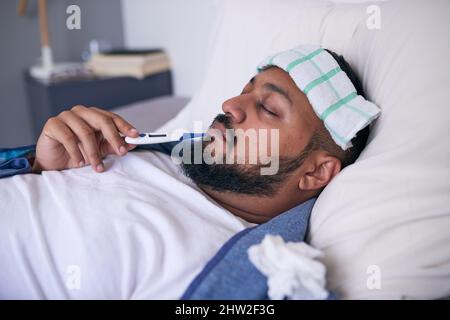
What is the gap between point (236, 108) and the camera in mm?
652

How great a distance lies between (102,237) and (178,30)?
874 millimetres

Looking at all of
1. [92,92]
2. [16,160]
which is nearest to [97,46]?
[92,92]

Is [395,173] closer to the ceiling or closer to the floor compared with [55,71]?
closer to the floor

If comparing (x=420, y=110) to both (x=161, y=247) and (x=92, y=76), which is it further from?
(x=92, y=76)

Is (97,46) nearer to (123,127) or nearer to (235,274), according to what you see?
(123,127)

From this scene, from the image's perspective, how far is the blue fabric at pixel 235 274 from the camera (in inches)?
18.7

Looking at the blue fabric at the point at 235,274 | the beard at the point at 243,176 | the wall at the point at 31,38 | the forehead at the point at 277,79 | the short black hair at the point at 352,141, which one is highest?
the wall at the point at 31,38

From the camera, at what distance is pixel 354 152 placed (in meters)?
0.69

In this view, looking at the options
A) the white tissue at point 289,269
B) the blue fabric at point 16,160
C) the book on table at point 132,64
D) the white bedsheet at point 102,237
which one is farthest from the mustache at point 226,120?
the book on table at point 132,64

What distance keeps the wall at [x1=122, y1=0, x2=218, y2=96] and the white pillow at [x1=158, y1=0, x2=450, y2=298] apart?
0.45 metres

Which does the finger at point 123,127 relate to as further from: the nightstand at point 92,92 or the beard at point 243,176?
the nightstand at point 92,92

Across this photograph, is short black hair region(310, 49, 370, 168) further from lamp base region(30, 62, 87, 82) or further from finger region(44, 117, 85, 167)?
lamp base region(30, 62, 87, 82)

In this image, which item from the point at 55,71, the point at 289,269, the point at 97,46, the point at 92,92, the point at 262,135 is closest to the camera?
the point at 289,269

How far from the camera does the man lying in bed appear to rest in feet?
1.72
